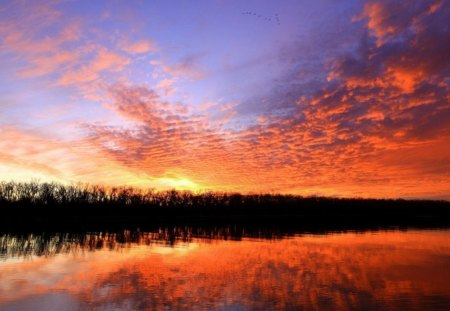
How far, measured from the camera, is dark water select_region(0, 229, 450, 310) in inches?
463

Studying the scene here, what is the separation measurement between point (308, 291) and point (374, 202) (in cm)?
9154

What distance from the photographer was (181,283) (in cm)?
1424

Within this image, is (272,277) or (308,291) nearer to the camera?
(308,291)

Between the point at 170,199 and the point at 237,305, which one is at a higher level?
the point at 170,199

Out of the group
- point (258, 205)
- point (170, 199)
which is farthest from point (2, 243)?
point (258, 205)

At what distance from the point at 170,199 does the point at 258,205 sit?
60.3ft

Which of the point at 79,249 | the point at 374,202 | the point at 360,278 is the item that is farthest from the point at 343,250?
the point at 374,202

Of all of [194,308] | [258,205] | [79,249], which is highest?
[258,205]

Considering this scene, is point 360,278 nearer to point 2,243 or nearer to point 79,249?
point 79,249

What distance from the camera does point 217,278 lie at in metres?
15.4

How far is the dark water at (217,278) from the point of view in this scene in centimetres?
1175

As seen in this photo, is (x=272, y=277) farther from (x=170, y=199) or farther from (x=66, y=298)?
(x=170, y=199)

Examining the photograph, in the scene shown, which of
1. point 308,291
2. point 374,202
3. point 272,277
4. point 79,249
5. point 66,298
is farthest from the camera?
point 374,202

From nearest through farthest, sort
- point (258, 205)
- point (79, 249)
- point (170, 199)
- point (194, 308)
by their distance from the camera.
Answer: point (194, 308) < point (79, 249) < point (170, 199) < point (258, 205)
